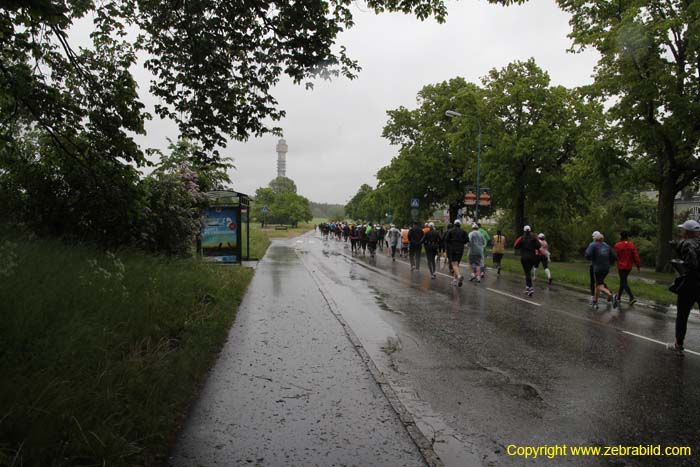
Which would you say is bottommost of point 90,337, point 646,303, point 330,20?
point 646,303

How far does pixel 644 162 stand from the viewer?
67.1ft

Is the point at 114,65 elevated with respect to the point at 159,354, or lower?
elevated

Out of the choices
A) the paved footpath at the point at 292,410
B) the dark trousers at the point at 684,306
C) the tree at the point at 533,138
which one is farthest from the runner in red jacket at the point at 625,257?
the tree at the point at 533,138

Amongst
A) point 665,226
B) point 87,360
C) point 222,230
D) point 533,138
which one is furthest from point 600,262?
point 533,138

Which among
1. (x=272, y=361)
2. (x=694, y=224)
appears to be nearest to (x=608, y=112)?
(x=694, y=224)

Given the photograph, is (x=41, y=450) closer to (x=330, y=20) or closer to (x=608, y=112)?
(x=330, y=20)

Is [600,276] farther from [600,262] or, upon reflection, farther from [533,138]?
[533,138]

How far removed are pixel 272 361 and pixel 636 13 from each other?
18.3 meters

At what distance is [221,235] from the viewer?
49.7ft

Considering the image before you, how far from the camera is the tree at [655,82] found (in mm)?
17266

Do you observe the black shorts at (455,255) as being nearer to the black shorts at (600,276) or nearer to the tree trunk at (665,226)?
the black shorts at (600,276)

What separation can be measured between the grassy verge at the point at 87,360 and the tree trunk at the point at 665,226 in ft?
63.8

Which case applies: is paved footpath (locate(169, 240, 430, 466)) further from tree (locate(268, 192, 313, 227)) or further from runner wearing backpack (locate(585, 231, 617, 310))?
tree (locate(268, 192, 313, 227))

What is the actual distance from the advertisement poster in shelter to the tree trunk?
657 inches
